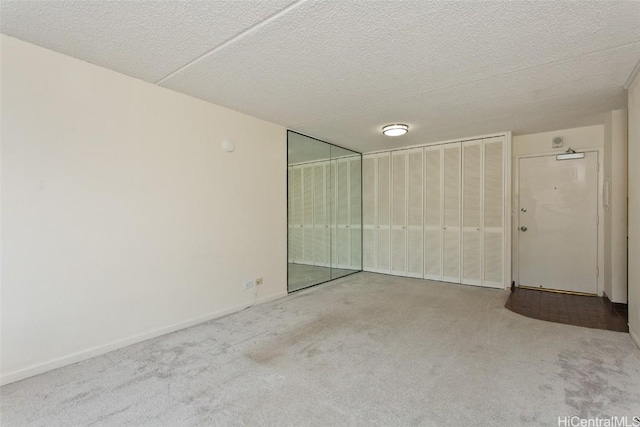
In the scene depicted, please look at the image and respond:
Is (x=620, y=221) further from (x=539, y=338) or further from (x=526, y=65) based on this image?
(x=526, y=65)

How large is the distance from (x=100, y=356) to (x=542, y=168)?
602 cm

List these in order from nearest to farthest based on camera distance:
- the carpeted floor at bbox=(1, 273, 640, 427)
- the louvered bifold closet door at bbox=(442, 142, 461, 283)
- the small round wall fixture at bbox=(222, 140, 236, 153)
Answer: the carpeted floor at bbox=(1, 273, 640, 427)
the small round wall fixture at bbox=(222, 140, 236, 153)
the louvered bifold closet door at bbox=(442, 142, 461, 283)

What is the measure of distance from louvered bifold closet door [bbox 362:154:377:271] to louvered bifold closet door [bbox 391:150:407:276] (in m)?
0.39

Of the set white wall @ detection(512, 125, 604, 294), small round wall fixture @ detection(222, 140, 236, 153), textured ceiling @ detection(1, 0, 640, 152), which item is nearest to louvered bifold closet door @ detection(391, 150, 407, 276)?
white wall @ detection(512, 125, 604, 294)

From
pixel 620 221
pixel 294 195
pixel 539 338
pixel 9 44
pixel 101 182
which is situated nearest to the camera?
pixel 9 44

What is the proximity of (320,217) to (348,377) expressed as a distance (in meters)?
3.31

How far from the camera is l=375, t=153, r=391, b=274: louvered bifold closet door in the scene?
18.5 ft

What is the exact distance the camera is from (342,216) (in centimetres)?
568

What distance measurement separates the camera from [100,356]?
2.47 meters

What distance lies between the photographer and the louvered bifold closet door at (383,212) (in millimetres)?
5645

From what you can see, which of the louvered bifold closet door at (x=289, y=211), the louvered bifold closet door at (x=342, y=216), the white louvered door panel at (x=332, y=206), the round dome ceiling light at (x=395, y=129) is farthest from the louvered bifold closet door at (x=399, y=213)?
the louvered bifold closet door at (x=289, y=211)

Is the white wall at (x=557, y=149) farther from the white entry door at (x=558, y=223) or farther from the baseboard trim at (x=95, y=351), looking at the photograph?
the baseboard trim at (x=95, y=351)

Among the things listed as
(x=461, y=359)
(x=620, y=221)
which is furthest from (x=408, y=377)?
(x=620, y=221)

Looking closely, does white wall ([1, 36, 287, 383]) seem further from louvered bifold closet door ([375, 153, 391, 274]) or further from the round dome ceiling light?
louvered bifold closet door ([375, 153, 391, 274])
